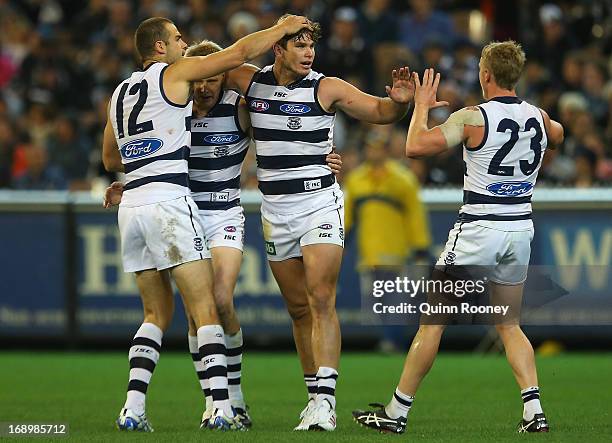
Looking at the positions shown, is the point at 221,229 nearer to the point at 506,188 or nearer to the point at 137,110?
the point at 137,110

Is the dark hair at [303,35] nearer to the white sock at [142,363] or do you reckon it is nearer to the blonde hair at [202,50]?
the blonde hair at [202,50]

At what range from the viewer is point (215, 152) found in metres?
9.54

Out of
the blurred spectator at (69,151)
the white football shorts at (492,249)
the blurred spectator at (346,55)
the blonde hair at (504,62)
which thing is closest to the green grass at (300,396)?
the white football shorts at (492,249)

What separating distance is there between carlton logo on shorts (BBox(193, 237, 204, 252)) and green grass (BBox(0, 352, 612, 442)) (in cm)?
119

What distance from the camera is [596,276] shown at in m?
14.6

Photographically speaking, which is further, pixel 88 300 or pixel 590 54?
pixel 590 54

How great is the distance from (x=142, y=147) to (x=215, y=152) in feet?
2.47

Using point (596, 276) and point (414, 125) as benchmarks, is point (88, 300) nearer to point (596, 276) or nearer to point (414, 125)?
point (596, 276)

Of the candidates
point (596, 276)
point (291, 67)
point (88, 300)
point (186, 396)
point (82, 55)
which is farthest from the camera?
point (82, 55)

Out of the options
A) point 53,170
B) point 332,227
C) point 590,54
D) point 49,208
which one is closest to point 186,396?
point 332,227

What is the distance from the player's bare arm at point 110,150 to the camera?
30.1 ft

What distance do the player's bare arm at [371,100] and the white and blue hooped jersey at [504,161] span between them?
618 mm

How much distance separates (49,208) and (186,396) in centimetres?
496

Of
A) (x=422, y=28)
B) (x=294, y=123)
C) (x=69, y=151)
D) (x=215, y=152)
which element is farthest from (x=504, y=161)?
(x=422, y=28)
